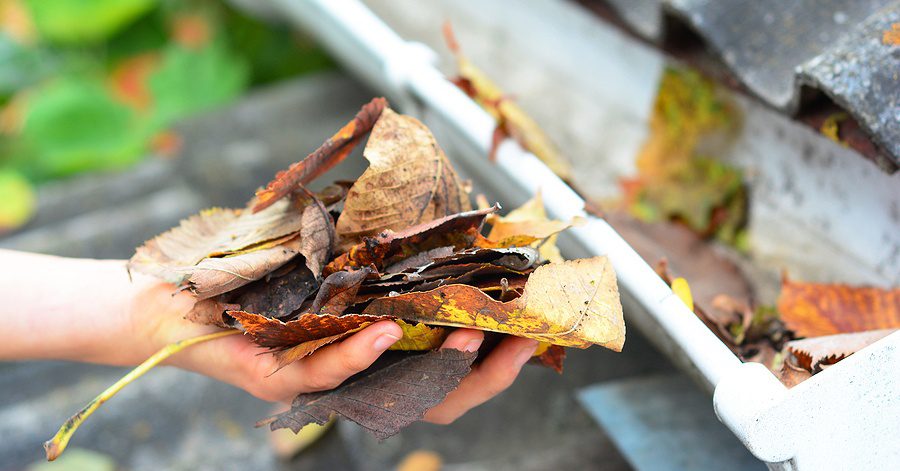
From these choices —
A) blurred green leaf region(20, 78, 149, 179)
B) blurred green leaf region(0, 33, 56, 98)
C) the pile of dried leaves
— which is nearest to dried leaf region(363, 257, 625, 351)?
the pile of dried leaves

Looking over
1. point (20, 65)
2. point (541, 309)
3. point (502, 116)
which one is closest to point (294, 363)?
point (541, 309)

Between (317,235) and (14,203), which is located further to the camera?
(14,203)

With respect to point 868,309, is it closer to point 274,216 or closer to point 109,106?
point 274,216

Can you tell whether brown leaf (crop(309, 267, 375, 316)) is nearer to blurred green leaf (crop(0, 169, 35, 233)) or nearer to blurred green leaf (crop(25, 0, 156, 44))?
blurred green leaf (crop(0, 169, 35, 233))

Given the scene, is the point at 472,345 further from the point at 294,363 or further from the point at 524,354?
the point at 294,363

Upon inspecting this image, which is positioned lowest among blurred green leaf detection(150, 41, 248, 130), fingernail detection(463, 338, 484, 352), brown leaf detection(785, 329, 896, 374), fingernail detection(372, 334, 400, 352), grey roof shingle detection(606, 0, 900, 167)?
blurred green leaf detection(150, 41, 248, 130)

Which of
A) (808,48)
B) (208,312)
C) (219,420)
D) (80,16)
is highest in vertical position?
(808,48)

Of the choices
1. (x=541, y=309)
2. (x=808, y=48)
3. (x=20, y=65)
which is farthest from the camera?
(x=20, y=65)

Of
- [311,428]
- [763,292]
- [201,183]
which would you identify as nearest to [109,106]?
[201,183]
